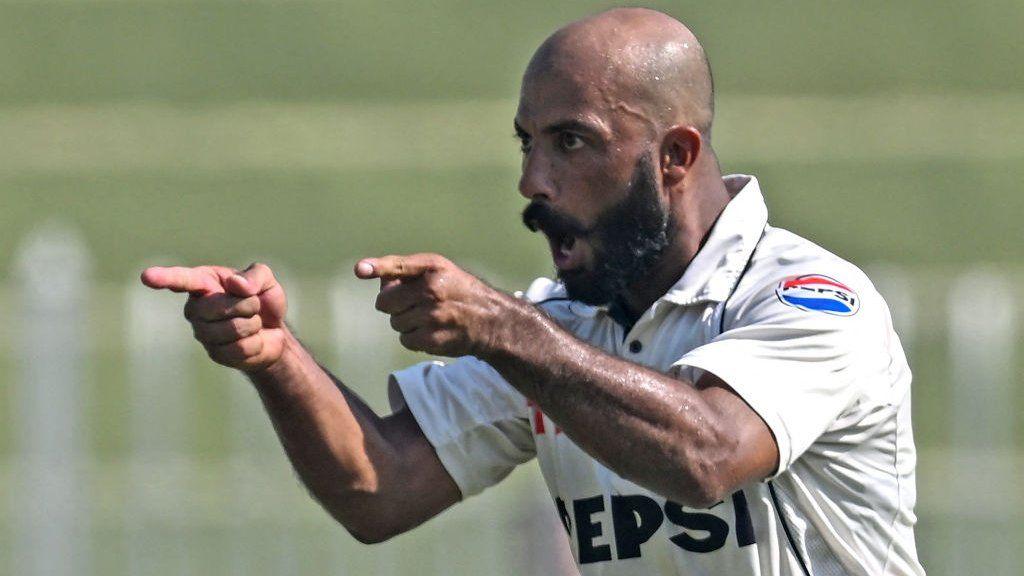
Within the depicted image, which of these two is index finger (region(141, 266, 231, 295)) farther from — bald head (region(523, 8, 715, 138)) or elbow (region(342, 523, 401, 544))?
elbow (region(342, 523, 401, 544))

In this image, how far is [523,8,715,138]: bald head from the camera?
13.3 ft

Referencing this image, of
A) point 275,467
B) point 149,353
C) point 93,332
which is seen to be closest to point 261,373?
point 275,467

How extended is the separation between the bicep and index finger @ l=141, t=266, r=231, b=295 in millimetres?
917

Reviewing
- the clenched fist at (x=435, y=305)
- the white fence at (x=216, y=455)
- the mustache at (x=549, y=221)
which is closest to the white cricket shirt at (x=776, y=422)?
the mustache at (x=549, y=221)

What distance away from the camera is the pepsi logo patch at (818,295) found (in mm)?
3812

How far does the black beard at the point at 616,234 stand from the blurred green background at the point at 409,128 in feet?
33.1

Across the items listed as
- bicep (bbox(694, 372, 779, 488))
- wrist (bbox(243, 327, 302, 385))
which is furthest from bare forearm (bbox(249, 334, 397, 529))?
bicep (bbox(694, 372, 779, 488))

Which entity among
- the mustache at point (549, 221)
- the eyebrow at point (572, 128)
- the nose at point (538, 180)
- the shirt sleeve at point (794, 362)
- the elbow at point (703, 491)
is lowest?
the elbow at point (703, 491)

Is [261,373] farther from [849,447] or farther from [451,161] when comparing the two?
[451,161]

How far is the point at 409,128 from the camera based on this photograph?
15336mm

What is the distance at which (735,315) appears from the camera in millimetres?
3955

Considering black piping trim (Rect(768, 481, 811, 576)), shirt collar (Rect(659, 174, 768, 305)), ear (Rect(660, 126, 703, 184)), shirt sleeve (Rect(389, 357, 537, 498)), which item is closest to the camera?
black piping trim (Rect(768, 481, 811, 576))

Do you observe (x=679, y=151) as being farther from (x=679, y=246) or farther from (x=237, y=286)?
(x=237, y=286)

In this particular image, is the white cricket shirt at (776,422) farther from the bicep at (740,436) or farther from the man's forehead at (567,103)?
the man's forehead at (567,103)
